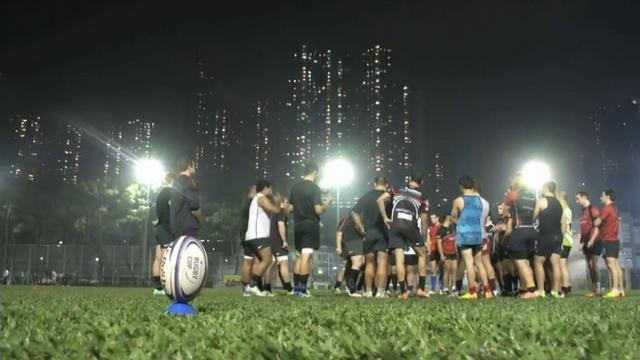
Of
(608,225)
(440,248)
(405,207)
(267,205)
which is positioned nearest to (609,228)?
(608,225)

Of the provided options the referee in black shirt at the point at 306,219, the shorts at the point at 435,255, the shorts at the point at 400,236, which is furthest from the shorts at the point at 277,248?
the shorts at the point at 435,255

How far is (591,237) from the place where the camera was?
14148 mm

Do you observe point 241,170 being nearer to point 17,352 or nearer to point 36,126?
point 36,126

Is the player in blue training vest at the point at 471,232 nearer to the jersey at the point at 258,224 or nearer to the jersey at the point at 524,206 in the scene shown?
the jersey at the point at 524,206

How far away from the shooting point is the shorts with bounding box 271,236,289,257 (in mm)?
13211

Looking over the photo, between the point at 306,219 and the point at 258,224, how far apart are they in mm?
1117

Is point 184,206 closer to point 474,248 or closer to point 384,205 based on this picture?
point 384,205

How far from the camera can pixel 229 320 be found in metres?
5.09

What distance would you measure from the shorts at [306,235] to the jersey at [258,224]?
0.78m

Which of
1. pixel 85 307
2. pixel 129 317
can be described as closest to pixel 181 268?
pixel 129 317

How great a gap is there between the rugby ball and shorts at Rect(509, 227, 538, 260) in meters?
7.23

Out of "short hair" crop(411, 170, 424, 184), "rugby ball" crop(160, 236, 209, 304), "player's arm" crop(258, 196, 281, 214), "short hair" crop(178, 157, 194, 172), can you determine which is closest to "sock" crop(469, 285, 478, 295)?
"short hair" crop(411, 170, 424, 184)

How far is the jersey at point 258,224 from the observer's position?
11.9 m

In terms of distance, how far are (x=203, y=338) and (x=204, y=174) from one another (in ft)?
228
